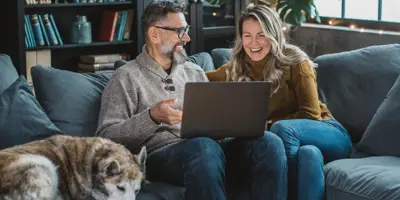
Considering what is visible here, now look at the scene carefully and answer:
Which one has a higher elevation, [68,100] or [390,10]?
[390,10]

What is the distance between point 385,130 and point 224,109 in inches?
35.2

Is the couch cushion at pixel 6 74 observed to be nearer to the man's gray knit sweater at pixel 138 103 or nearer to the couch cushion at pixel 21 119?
the couch cushion at pixel 21 119

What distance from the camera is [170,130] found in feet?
10.4

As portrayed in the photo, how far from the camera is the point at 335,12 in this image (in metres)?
5.75

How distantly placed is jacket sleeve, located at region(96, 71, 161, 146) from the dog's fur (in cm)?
16

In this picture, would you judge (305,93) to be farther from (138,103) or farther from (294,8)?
(294,8)

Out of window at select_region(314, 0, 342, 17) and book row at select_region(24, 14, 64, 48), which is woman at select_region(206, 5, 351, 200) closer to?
book row at select_region(24, 14, 64, 48)

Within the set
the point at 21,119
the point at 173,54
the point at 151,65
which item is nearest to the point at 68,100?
the point at 21,119

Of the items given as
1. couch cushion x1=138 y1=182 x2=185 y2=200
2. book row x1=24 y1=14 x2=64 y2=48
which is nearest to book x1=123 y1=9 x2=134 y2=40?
book row x1=24 y1=14 x2=64 y2=48

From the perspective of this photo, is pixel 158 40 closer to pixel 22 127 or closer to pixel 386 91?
pixel 22 127

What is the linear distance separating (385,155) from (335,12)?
253cm

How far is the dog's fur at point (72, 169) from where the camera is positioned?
2.55 meters

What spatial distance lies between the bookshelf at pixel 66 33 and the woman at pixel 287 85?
6.42 feet

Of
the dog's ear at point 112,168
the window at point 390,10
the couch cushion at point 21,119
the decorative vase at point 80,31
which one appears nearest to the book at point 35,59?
the decorative vase at point 80,31
